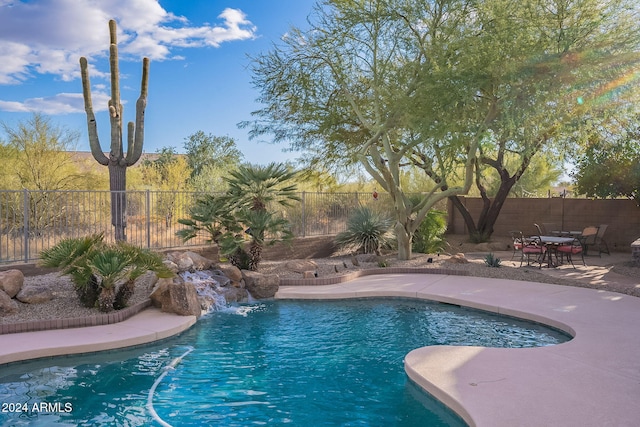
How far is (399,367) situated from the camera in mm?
5621

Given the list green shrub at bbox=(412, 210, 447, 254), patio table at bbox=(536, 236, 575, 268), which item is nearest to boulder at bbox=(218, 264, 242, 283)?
patio table at bbox=(536, 236, 575, 268)

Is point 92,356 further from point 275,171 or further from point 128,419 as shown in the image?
point 275,171

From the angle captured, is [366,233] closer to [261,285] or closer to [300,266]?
[300,266]

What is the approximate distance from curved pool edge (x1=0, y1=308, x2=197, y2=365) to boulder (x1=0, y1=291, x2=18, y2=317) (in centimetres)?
65

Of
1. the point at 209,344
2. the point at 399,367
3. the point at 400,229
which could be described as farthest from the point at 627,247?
the point at 209,344

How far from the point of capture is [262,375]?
5.39m

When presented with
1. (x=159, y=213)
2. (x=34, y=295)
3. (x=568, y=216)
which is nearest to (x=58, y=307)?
(x=34, y=295)

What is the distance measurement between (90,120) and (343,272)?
786 centimetres

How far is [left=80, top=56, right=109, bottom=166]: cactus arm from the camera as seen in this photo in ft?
43.1

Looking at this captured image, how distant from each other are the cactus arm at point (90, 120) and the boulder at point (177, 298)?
21.1ft

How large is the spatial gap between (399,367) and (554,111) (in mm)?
7516

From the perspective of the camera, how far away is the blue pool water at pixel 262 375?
4418 mm

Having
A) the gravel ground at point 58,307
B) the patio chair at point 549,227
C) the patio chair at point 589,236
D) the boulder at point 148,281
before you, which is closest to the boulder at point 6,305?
the gravel ground at point 58,307

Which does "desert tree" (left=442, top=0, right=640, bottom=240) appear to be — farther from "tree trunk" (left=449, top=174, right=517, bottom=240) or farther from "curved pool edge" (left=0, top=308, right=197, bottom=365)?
"curved pool edge" (left=0, top=308, right=197, bottom=365)
